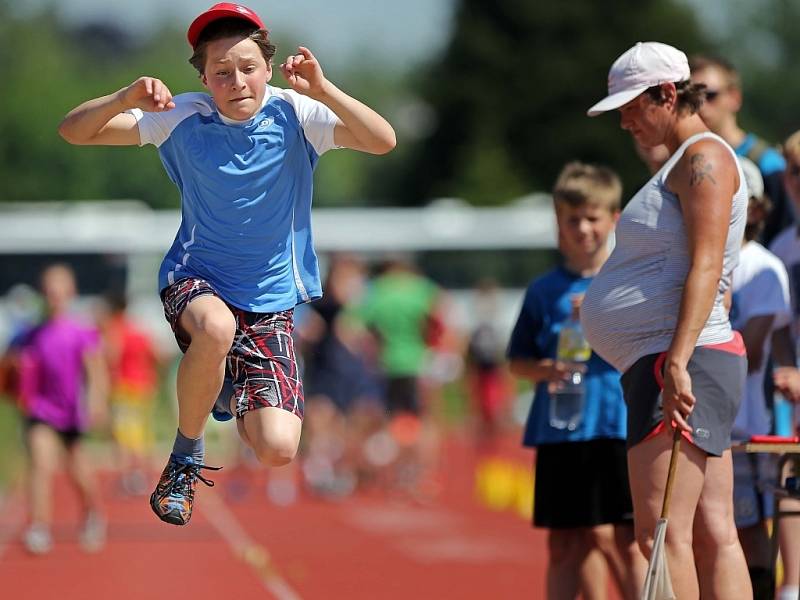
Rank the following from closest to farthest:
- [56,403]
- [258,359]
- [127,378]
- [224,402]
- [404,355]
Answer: [258,359], [224,402], [56,403], [404,355], [127,378]

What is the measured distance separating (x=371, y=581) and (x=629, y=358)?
202 inches

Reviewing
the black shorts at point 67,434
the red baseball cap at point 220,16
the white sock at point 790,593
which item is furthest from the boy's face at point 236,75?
the black shorts at point 67,434

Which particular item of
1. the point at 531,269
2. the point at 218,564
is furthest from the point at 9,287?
the point at 218,564

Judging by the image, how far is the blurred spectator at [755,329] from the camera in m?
6.61

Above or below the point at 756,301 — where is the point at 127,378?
above

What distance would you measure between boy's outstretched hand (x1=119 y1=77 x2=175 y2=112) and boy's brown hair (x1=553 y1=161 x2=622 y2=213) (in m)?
2.06

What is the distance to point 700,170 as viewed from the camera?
5262 millimetres

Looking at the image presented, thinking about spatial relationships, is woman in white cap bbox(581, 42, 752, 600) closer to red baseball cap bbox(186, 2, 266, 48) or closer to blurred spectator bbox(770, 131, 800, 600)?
blurred spectator bbox(770, 131, 800, 600)

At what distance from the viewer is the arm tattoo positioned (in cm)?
524

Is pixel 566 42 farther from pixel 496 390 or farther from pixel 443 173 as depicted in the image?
pixel 496 390

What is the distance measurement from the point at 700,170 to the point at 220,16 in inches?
72.3

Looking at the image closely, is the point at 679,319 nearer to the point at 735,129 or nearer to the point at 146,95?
the point at 146,95

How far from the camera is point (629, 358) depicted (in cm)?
554

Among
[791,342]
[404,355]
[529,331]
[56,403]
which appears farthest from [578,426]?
[404,355]
